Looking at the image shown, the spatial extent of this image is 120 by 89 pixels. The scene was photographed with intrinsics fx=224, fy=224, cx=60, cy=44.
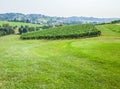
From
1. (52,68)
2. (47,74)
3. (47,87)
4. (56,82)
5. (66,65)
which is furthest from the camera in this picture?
(66,65)

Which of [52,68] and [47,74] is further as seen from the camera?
[52,68]

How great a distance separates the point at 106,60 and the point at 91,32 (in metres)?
47.7

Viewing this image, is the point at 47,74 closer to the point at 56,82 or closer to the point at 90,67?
the point at 56,82

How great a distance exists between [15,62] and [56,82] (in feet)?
34.3

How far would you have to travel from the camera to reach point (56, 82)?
21828 millimetres

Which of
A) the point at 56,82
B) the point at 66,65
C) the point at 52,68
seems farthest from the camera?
the point at 66,65

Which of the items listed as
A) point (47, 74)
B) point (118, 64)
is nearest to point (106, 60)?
point (118, 64)

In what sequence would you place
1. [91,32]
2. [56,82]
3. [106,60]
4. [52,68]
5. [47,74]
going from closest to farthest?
[56,82], [47,74], [52,68], [106,60], [91,32]

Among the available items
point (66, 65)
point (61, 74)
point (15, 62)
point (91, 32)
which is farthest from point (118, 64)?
point (91, 32)

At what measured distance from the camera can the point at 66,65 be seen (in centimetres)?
2908

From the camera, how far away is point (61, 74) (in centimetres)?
2466

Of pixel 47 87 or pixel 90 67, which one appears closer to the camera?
pixel 47 87

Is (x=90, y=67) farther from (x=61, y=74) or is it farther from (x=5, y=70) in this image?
(x=5, y=70)

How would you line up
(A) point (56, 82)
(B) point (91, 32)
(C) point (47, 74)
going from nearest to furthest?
(A) point (56, 82), (C) point (47, 74), (B) point (91, 32)
